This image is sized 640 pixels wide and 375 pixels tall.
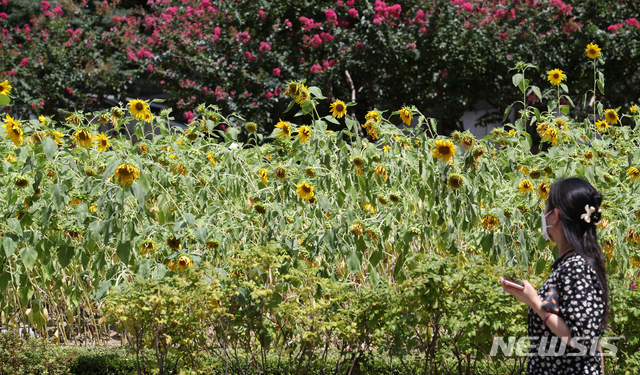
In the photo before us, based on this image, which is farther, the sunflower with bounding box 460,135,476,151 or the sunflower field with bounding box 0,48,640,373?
the sunflower with bounding box 460,135,476,151

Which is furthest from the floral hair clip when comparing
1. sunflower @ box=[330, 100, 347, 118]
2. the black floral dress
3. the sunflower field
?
sunflower @ box=[330, 100, 347, 118]

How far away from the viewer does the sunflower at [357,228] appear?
2.99m

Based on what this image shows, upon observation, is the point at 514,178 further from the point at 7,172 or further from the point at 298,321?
the point at 7,172

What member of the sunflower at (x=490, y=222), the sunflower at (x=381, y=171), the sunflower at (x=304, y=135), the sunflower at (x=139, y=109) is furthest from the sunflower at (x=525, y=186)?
the sunflower at (x=139, y=109)

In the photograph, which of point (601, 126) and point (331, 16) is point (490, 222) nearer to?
point (601, 126)

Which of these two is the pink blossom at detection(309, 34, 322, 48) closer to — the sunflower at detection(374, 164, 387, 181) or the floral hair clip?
the sunflower at detection(374, 164, 387, 181)

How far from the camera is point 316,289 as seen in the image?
2.93 m

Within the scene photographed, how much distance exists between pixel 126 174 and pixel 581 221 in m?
1.84

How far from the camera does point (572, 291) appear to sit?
1.81 meters

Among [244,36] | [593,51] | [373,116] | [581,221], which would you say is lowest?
[581,221]

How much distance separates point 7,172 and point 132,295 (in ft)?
5.62

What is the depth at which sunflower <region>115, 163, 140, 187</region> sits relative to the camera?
278cm

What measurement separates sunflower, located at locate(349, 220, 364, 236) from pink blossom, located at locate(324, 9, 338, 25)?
7457mm

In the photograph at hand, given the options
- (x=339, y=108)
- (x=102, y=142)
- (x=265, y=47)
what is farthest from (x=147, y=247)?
(x=265, y=47)
